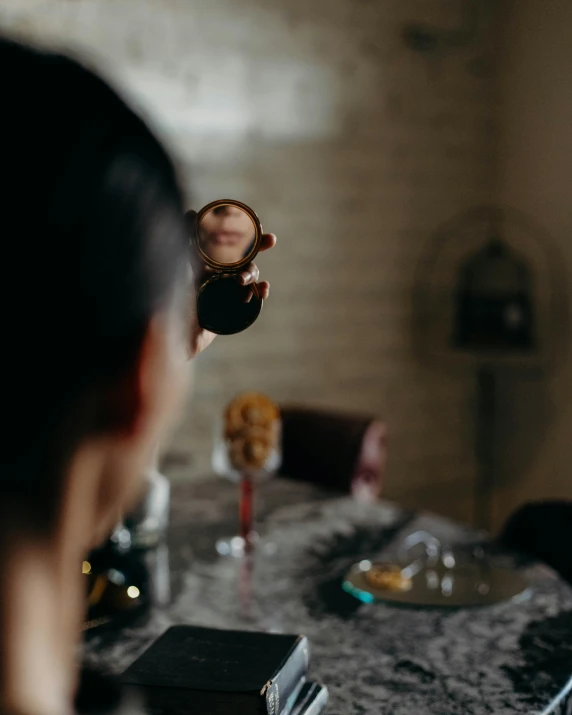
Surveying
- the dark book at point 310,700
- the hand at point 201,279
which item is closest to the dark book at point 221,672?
the dark book at point 310,700

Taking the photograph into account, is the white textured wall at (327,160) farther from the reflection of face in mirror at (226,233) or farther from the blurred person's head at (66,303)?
the blurred person's head at (66,303)

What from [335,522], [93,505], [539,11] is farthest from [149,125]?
[539,11]

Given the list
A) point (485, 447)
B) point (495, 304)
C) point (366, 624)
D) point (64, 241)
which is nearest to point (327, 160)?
point (495, 304)

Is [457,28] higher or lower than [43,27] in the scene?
higher

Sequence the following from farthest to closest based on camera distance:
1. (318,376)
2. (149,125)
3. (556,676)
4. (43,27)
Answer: (318,376) → (43,27) → (556,676) → (149,125)

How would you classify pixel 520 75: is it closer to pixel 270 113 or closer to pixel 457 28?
pixel 457 28

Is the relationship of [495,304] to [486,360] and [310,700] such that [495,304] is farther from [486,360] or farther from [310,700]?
[310,700]

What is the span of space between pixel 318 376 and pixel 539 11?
6.20 feet

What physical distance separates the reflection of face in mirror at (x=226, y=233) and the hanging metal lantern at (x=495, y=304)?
8.60 ft

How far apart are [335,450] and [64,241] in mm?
2048

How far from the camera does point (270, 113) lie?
11.3 feet

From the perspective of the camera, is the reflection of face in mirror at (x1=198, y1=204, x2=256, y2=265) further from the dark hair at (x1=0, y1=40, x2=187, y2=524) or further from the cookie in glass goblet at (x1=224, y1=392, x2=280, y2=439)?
the cookie in glass goblet at (x1=224, y1=392, x2=280, y2=439)

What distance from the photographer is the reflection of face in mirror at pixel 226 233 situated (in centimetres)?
107

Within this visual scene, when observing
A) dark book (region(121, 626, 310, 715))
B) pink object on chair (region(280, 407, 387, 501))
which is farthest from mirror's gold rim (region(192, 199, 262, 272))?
pink object on chair (region(280, 407, 387, 501))
